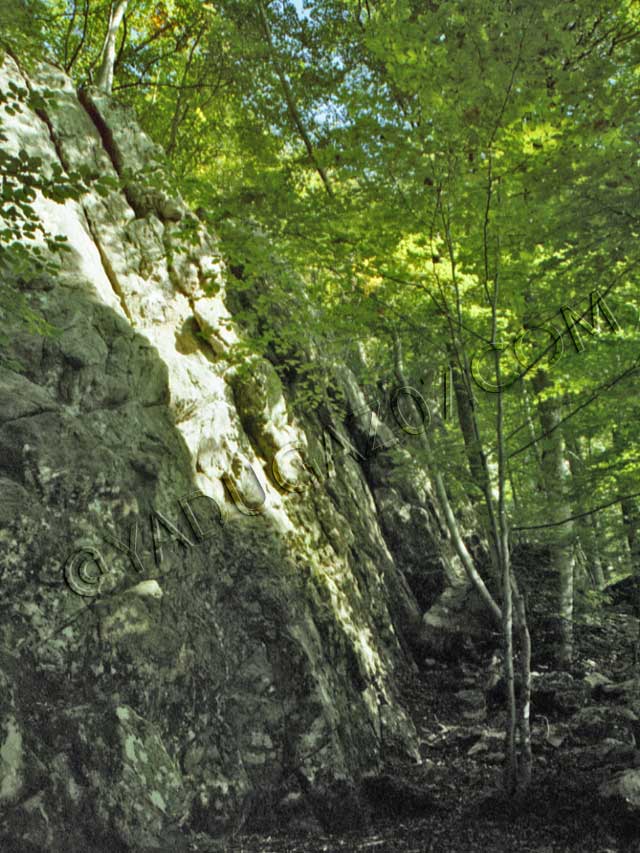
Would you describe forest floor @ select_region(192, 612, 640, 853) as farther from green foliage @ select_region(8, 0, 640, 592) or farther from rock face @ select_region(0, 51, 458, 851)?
green foliage @ select_region(8, 0, 640, 592)

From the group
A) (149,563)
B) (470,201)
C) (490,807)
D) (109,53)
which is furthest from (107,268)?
(490,807)

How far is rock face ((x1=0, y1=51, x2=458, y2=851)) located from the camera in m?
4.62

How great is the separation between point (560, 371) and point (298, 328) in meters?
3.74

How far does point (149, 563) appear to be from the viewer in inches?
233

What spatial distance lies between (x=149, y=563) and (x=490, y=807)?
387cm

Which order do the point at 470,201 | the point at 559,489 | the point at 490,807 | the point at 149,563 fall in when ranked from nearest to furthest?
the point at 490,807 < the point at 470,201 < the point at 149,563 < the point at 559,489

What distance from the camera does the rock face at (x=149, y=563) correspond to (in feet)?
15.1

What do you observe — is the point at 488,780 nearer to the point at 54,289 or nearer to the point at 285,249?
the point at 285,249

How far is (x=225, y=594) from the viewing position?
252 inches

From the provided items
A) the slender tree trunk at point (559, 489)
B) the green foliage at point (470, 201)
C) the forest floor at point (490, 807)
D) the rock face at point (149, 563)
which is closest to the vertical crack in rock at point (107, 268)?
the rock face at point (149, 563)

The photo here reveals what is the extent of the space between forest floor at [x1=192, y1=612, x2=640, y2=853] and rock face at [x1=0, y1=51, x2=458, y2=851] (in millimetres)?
513

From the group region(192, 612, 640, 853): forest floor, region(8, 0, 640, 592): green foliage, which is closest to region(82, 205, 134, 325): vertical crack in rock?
region(8, 0, 640, 592): green foliage

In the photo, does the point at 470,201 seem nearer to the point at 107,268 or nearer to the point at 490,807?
the point at 107,268

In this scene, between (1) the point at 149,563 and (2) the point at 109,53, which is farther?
(2) the point at 109,53
